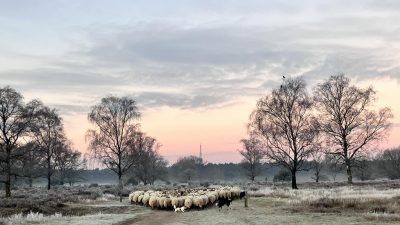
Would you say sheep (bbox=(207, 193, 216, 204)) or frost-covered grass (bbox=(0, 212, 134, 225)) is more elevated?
sheep (bbox=(207, 193, 216, 204))

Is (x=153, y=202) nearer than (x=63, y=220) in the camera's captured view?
No

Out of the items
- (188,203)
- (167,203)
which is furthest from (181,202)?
(167,203)

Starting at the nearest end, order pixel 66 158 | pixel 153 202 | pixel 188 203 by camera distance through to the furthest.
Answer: pixel 188 203 < pixel 153 202 < pixel 66 158

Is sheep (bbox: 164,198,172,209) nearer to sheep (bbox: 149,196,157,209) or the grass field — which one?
the grass field

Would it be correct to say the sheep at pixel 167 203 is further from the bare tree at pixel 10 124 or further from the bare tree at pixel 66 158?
the bare tree at pixel 66 158

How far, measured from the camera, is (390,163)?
98.9m

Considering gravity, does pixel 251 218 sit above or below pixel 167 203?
below

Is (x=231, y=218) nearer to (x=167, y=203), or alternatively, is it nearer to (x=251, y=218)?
(x=251, y=218)

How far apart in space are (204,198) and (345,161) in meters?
29.4

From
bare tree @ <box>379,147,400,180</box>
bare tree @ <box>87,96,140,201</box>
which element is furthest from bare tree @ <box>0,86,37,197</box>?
bare tree @ <box>379,147,400,180</box>

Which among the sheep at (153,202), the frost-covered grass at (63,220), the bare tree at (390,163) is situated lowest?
the frost-covered grass at (63,220)

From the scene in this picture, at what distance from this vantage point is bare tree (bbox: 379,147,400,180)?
92.1m

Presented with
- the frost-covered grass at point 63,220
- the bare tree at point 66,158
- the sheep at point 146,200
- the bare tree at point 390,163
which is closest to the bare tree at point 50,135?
the bare tree at point 66,158

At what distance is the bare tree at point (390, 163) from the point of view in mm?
92137
